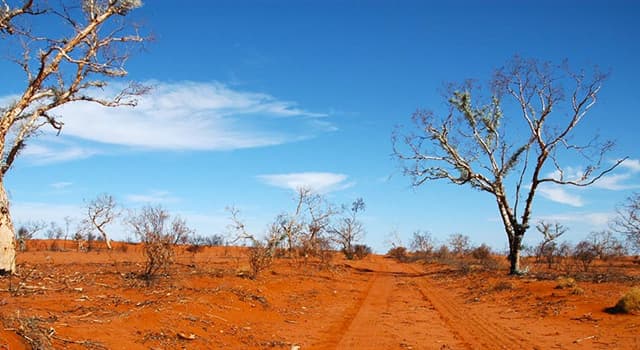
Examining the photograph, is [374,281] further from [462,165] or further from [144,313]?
[144,313]

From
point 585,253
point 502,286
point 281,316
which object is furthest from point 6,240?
point 585,253

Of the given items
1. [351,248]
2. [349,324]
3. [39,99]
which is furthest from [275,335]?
[351,248]

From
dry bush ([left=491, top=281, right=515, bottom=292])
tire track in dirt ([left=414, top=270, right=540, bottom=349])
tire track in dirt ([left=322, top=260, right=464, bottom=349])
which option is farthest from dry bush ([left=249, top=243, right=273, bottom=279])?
dry bush ([left=491, top=281, right=515, bottom=292])

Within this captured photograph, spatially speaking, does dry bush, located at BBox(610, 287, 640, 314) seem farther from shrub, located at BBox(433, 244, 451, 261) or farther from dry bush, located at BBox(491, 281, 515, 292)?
shrub, located at BBox(433, 244, 451, 261)

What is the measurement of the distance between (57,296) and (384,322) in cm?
727

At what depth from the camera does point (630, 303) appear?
12.8 meters

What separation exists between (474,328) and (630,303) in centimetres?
389

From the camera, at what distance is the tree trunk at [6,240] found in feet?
45.8

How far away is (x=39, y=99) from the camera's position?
15.6m

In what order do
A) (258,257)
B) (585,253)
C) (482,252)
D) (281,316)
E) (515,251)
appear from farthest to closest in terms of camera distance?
(482,252), (585,253), (515,251), (258,257), (281,316)

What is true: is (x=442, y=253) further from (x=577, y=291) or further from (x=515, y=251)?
(x=577, y=291)

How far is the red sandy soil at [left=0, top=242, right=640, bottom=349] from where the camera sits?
870 centimetres

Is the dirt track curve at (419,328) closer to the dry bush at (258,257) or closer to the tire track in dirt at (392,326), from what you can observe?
the tire track in dirt at (392,326)

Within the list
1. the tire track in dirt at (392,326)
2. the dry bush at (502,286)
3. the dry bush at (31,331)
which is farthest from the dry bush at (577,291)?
the dry bush at (31,331)
